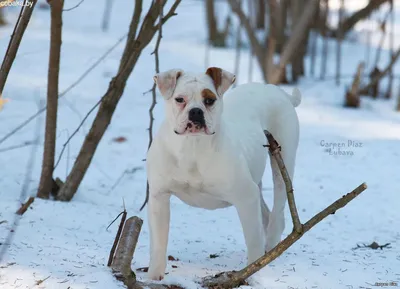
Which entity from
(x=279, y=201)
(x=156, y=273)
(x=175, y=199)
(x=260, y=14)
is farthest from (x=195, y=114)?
(x=260, y=14)

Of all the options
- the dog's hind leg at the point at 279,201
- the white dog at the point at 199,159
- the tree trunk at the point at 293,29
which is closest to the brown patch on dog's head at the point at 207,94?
the white dog at the point at 199,159

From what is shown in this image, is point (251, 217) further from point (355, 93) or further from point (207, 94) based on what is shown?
point (355, 93)

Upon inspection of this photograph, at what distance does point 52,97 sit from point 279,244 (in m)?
2.90

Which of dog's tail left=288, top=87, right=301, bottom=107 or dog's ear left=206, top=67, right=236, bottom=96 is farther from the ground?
dog's ear left=206, top=67, right=236, bottom=96

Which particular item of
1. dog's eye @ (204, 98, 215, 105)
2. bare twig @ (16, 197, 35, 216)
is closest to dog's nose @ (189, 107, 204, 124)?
dog's eye @ (204, 98, 215, 105)

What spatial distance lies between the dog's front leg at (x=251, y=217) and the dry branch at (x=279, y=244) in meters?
0.39

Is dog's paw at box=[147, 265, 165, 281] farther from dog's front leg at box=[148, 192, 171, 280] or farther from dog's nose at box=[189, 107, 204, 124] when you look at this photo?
dog's nose at box=[189, 107, 204, 124]

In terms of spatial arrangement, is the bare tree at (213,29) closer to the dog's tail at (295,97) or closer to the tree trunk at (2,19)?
the tree trunk at (2,19)

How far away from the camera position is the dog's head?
390 centimetres

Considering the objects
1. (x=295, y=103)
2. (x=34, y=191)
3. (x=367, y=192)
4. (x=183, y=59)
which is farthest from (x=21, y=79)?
(x=295, y=103)

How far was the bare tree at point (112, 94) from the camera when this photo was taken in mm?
6137

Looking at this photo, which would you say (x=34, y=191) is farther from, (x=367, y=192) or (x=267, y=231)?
(x=367, y=192)

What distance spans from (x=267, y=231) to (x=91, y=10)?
12300 mm

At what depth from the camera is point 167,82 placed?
409 centimetres
